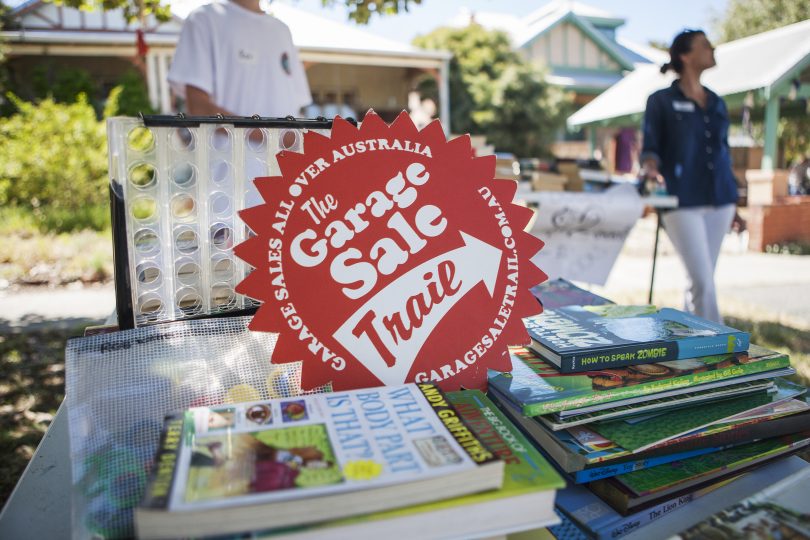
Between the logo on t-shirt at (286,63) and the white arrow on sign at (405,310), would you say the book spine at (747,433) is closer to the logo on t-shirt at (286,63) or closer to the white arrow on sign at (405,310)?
the white arrow on sign at (405,310)

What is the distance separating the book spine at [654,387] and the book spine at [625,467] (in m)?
0.10

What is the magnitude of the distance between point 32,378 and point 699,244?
12.4 feet

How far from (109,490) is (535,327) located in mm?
780

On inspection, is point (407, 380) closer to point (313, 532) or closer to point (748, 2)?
point (313, 532)

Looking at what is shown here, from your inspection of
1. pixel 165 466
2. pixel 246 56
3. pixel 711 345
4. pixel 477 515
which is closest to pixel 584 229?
pixel 246 56

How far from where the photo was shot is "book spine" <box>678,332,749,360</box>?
986mm

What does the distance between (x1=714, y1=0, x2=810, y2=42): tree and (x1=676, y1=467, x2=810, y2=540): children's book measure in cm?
2013

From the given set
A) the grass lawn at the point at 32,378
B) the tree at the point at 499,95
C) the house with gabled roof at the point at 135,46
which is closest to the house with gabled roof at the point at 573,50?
the tree at the point at 499,95

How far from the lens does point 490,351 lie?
38.0 inches

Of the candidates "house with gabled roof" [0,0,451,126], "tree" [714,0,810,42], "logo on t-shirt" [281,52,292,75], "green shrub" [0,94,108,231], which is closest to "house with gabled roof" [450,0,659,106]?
"tree" [714,0,810,42]

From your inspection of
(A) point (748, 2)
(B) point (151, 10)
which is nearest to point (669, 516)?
(B) point (151, 10)

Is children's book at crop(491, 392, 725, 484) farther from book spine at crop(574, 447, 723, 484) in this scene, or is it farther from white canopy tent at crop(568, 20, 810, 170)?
white canopy tent at crop(568, 20, 810, 170)

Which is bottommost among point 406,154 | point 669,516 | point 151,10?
point 669,516

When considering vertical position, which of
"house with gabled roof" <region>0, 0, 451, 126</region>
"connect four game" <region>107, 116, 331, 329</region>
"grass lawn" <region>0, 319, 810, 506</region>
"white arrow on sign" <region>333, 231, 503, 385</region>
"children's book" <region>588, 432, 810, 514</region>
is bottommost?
"grass lawn" <region>0, 319, 810, 506</region>
